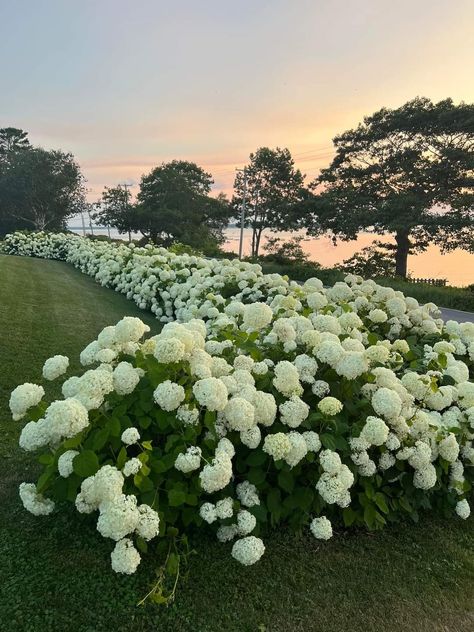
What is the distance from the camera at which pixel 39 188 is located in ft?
169

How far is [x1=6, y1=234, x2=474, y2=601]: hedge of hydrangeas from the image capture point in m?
2.35

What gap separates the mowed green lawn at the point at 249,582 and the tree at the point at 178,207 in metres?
47.0

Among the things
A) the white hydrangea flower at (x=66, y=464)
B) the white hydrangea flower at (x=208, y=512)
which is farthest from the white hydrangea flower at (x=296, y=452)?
the white hydrangea flower at (x=66, y=464)

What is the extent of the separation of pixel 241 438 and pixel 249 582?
0.78m

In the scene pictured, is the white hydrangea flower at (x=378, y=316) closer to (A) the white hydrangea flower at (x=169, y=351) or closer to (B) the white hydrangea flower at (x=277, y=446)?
(B) the white hydrangea flower at (x=277, y=446)

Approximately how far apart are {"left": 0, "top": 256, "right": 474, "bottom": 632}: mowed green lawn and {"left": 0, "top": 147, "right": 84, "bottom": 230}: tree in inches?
2125

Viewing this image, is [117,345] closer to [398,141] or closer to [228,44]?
[228,44]

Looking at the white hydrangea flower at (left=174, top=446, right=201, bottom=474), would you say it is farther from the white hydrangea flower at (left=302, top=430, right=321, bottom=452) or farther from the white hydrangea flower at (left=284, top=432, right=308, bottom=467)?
the white hydrangea flower at (left=302, top=430, right=321, bottom=452)

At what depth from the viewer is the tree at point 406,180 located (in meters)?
24.1

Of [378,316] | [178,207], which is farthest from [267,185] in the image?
[378,316]

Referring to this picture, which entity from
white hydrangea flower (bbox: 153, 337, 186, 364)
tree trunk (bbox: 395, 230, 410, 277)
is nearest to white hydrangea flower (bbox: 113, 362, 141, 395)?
white hydrangea flower (bbox: 153, 337, 186, 364)

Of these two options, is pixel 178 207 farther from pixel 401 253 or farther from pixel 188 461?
pixel 188 461

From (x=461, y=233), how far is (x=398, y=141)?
668 centimetres

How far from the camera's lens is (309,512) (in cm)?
291
